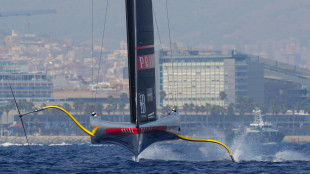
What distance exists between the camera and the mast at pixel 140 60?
33.0 meters

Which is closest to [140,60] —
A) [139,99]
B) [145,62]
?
[145,62]

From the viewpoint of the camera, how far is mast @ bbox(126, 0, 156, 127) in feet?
108

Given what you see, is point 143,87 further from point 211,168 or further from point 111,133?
point 211,168

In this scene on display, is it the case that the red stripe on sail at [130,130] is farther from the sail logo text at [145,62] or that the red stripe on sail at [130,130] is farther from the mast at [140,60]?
the sail logo text at [145,62]

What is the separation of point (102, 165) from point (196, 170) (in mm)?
5492

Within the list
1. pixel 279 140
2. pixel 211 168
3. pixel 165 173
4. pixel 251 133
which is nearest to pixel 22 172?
pixel 165 173

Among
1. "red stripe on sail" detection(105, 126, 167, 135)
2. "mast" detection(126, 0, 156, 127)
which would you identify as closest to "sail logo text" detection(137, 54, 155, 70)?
"mast" detection(126, 0, 156, 127)

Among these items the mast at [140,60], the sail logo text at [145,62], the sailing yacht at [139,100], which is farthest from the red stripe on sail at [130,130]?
the sail logo text at [145,62]

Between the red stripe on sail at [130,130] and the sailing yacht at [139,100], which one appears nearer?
the red stripe on sail at [130,130]

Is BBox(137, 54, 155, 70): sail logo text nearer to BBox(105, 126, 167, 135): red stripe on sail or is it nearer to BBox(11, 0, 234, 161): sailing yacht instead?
BBox(11, 0, 234, 161): sailing yacht

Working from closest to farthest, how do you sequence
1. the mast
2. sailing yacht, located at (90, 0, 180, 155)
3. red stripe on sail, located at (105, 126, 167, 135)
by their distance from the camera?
1. red stripe on sail, located at (105, 126, 167, 135)
2. sailing yacht, located at (90, 0, 180, 155)
3. the mast

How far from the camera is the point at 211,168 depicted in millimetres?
32344

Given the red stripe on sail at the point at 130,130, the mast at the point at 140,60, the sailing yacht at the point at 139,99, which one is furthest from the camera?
the mast at the point at 140,60

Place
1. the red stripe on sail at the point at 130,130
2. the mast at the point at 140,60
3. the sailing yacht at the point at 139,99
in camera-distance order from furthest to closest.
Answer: the mast at the point at 140,60 → the sailing yacht at the point at 139,99 → the red stripe on sail at the point at 130,130
